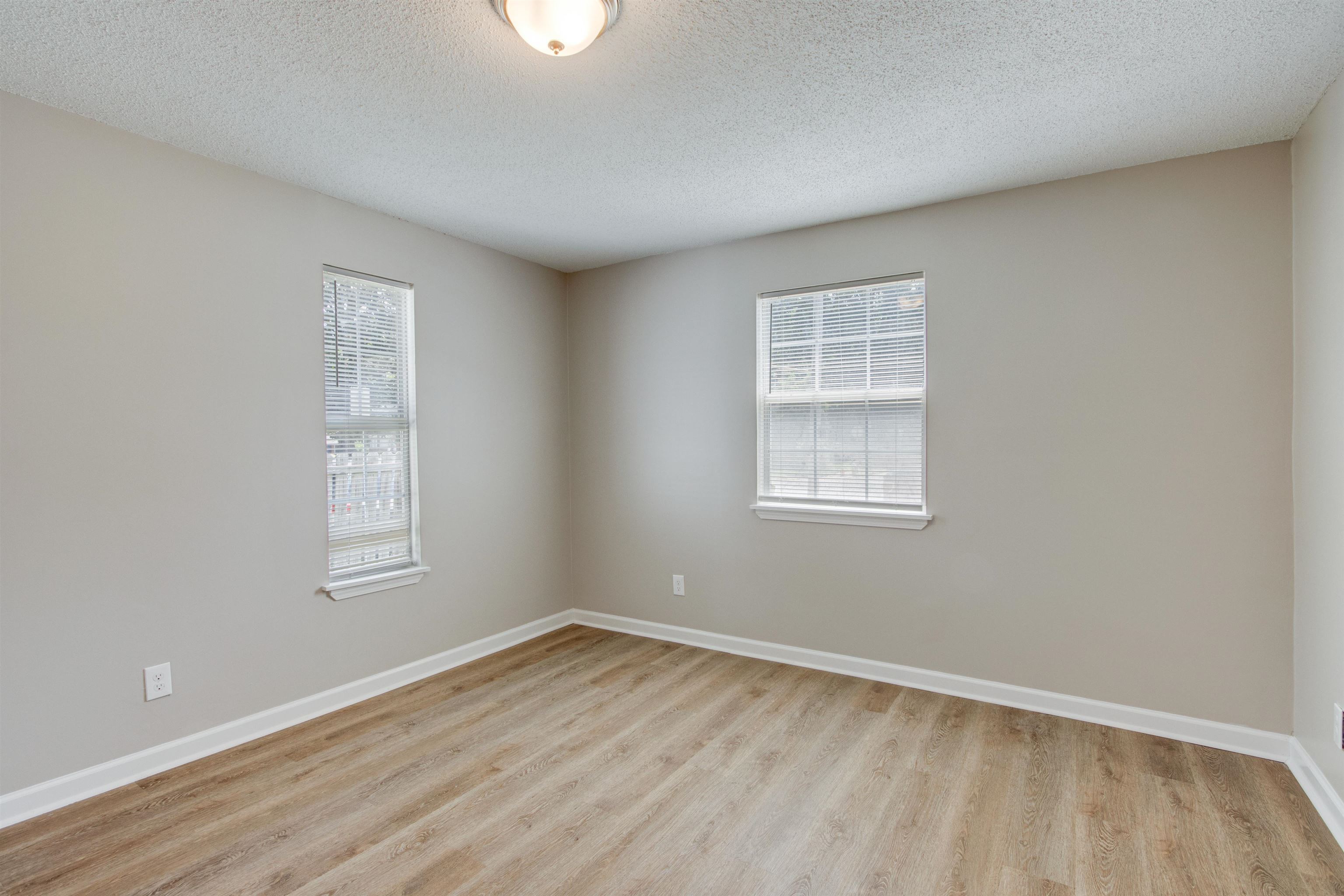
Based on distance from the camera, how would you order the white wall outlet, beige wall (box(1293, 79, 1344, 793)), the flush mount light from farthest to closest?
the white wall outlet
beige wall (box(1293, 79, 1344, 793))
the flush mount light

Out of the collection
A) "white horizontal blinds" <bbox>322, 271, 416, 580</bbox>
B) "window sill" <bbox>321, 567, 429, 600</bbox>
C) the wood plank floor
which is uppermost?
"white horizontal blinds" <bbox>322, 271, 416, 580</bbox>

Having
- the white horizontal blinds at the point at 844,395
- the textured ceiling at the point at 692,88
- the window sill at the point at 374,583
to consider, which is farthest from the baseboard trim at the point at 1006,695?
the textured ceiling at the point at 692,88

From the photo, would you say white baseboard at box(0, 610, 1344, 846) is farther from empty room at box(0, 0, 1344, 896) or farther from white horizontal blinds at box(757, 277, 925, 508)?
white horizontal blinds at box(757, 277, 925, 508)

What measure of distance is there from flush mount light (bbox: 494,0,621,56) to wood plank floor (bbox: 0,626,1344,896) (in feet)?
7.90

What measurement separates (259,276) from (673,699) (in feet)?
9.02

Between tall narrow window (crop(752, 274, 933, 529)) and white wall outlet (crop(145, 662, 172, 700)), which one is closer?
white wall outlet (crop(145, 662, 172, 700))

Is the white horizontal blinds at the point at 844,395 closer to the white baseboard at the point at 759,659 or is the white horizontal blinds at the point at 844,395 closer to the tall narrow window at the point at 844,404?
the tall narrow window at the point at 844,404

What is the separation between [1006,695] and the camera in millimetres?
3160

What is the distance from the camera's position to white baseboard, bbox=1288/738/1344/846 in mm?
2104

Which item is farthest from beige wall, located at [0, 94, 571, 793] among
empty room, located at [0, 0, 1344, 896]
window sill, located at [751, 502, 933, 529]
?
window sill, located at [751, 502, 933, 529]

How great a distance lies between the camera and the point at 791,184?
3.07 meters

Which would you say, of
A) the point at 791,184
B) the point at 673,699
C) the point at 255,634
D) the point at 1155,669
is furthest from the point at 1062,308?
the point at 255,634

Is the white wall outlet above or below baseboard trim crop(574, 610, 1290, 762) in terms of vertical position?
above

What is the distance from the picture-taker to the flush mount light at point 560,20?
1729 mm
